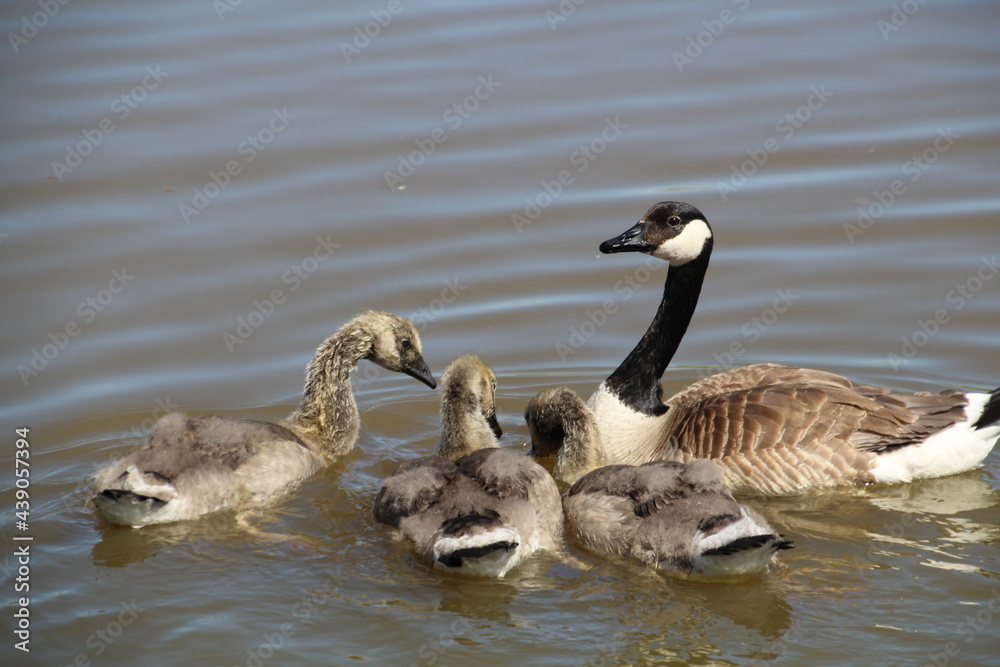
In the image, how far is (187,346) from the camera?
10375mm

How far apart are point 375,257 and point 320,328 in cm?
135

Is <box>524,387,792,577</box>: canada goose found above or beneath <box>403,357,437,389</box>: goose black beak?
beneath

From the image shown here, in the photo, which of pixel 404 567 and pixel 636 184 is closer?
pixel 404 567

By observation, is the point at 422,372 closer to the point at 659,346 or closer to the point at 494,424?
the point at 494,424

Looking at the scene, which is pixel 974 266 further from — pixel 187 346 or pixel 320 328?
pixel 187 346

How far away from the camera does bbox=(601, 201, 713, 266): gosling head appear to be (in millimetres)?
8938

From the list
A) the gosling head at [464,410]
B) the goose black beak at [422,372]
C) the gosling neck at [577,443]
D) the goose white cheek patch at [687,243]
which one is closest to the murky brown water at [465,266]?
the goose black beak at [422,372]

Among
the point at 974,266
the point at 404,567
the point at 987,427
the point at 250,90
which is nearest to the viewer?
the point at 404,567

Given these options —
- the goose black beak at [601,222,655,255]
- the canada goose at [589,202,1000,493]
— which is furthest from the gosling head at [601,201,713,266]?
the canada goose at [589,202,1000,493]

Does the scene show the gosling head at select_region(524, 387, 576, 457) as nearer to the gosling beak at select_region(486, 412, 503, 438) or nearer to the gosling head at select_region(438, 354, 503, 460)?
the gosling beak at select_region(486, 412, 503, 438)

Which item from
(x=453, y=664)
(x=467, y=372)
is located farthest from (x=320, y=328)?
(x=453, y=664)

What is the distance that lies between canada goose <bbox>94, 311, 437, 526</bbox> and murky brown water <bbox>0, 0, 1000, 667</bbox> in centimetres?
20

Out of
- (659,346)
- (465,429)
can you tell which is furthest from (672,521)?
(659,346)

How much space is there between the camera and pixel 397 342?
355 inches
